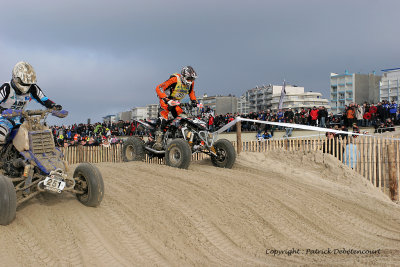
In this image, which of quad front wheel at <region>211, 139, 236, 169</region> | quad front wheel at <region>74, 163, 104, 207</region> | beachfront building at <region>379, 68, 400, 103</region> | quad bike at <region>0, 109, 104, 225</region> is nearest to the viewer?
quad bike at <region>0, 109, 104, 225</region>

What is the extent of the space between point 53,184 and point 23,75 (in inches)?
84.9

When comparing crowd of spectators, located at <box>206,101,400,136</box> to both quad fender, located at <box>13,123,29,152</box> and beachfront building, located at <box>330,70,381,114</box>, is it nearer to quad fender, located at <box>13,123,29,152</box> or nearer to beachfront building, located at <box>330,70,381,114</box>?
quad fender, located at <box>13,123,29,152</box>

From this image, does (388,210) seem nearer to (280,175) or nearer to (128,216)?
(280,175)

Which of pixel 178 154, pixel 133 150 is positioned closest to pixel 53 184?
pixel 178 154

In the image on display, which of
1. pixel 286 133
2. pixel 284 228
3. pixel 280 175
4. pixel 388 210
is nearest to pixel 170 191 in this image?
pixel 284 228

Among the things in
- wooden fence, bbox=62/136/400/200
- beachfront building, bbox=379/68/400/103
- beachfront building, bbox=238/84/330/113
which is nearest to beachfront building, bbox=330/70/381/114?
beachfront building, bbox=379/68/400/103

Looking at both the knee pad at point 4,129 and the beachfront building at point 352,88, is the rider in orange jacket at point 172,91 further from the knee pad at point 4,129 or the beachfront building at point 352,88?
the beachfront building at point 352,88

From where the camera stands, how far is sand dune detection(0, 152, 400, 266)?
196 inches

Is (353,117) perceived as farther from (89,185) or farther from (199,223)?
(89,185)

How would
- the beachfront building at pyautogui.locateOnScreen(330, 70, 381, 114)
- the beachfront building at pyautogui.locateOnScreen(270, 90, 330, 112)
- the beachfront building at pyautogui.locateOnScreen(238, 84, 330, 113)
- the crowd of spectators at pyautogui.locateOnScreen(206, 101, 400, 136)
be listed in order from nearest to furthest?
the crowd of spectators at pyautogui.locateOnScreen(206, 101, 400, 136)
the beachfront building at pyautogui.locateOnScreen(330, 70, 381, 114)
the beachfront building at pyautogui.locateOnScreen(238, 84, 330, 113)
the beachfront building at pyautogui.locateOnScreen(270, 90, 330, 112)

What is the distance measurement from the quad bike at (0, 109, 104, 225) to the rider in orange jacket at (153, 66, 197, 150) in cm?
439

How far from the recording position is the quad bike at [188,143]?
9625 mm

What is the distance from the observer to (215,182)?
8188 mm

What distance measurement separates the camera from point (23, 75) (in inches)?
254
